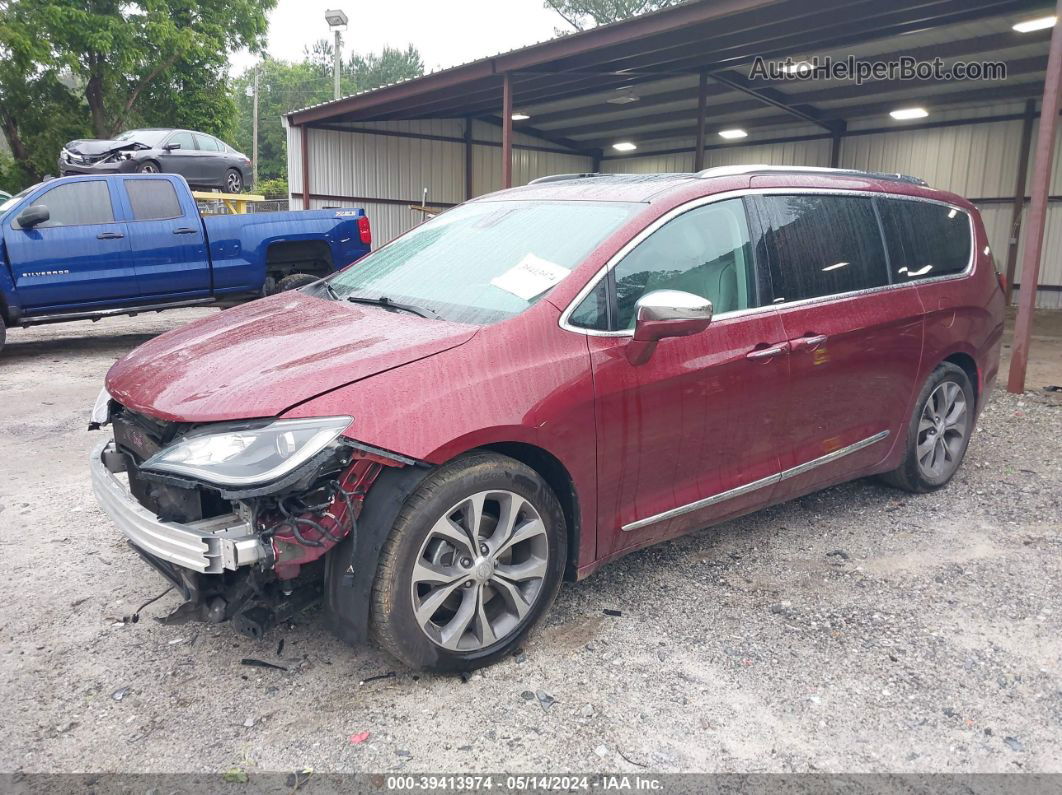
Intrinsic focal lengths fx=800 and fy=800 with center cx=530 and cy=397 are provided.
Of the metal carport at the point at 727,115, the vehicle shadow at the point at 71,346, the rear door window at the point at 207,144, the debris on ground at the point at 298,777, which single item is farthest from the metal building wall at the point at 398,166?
the debris on ground at the point at 298,777

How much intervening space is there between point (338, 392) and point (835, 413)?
2448 millimetres


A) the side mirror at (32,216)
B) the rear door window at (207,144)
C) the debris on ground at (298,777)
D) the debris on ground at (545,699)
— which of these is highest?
the rear door window at (207,144)

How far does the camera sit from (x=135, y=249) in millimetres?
8992

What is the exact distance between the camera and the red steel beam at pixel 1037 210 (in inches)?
281

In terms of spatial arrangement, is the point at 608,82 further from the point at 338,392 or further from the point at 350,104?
the point at 338,392

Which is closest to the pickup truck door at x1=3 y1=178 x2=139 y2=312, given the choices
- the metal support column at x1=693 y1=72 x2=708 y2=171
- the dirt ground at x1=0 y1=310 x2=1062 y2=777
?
the dirt ground at x1=0 y1=310 x2=1062 y2=777

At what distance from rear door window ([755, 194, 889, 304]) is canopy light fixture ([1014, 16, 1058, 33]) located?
9600 millimetres

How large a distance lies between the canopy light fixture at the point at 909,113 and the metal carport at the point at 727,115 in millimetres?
190

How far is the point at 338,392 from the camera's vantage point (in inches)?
99.7

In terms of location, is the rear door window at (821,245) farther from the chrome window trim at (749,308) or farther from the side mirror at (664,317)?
the side mirror at (664,317)

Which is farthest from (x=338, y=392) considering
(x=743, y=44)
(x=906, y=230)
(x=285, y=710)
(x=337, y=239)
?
(x=743, y=44)

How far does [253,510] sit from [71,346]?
30.5 ft
